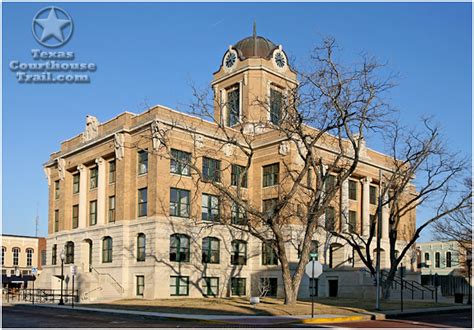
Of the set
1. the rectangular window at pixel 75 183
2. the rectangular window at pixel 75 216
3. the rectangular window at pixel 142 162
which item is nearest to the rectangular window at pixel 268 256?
the rectangular window at pixel 142 162

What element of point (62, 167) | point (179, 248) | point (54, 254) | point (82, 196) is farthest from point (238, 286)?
point (62, 167)

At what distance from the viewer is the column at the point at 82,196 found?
4884 centimetres

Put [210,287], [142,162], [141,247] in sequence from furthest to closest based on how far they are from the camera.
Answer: [210,287] → [142,162] → [141,247]

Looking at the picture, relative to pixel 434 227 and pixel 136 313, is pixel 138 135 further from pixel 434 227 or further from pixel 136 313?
pixel 434 227

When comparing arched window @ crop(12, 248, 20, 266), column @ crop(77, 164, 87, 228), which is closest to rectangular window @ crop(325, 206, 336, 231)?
column @ crop(77, 164, 87, 228)

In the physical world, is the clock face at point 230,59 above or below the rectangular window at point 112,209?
above

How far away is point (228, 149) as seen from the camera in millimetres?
47781

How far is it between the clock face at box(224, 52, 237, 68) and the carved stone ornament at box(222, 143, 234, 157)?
14.5 metres

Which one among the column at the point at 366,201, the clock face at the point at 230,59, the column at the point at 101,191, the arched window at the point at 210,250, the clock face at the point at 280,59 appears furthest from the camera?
the clock face at the point at 230,59

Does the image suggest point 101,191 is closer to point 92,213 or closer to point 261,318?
point 92,213

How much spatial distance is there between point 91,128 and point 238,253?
1651cm

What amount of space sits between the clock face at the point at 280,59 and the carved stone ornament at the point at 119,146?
21.3 metres

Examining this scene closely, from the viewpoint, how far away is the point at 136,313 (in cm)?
2739

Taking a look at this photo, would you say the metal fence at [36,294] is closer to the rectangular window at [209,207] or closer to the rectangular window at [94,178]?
the rectangular window at [94,178]
